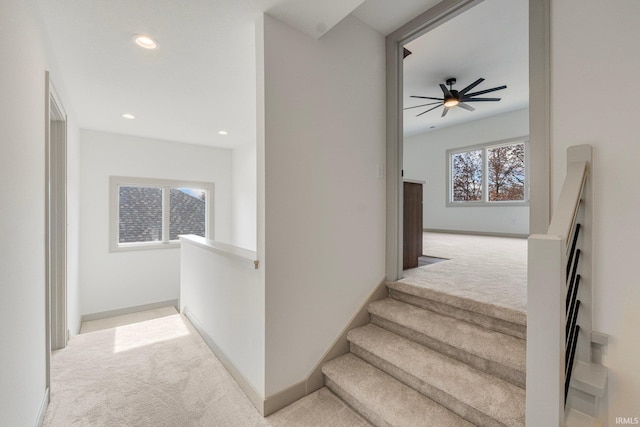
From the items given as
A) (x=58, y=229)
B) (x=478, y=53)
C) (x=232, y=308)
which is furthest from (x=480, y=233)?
(x=58, y=229)

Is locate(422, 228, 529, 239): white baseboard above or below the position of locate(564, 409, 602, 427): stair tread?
above

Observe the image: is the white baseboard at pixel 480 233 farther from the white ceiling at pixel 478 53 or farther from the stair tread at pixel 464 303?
the stair tread at pixel 464 303

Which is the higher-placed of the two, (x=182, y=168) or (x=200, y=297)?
(x=182, y=168)

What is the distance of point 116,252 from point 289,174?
4355mm

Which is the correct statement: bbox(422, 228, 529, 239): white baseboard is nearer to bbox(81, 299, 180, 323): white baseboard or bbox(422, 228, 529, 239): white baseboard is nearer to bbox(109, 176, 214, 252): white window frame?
bbox(109, 176, 214, 252): white window frame

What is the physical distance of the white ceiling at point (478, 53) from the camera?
260 cm

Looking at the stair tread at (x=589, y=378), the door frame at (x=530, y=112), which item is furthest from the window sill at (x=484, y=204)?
the stair tread at (x=589, y=378)

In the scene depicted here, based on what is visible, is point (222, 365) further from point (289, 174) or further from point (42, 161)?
point (42, 161)

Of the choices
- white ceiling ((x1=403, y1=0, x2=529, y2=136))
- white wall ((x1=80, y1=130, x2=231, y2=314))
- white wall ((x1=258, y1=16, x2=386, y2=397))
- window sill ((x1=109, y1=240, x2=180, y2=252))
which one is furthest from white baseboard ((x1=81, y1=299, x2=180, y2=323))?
white ceiling ((x1=403, y1=0, x2=529, y2=136))

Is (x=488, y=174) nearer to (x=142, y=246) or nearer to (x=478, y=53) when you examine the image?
(x=478, y=53)

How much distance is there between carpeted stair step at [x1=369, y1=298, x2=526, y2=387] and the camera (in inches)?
56.9

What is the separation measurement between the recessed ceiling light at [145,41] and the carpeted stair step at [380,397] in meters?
2.72

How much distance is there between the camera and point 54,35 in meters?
1.94

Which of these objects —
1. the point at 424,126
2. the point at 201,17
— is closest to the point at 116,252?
the point at 201,17
